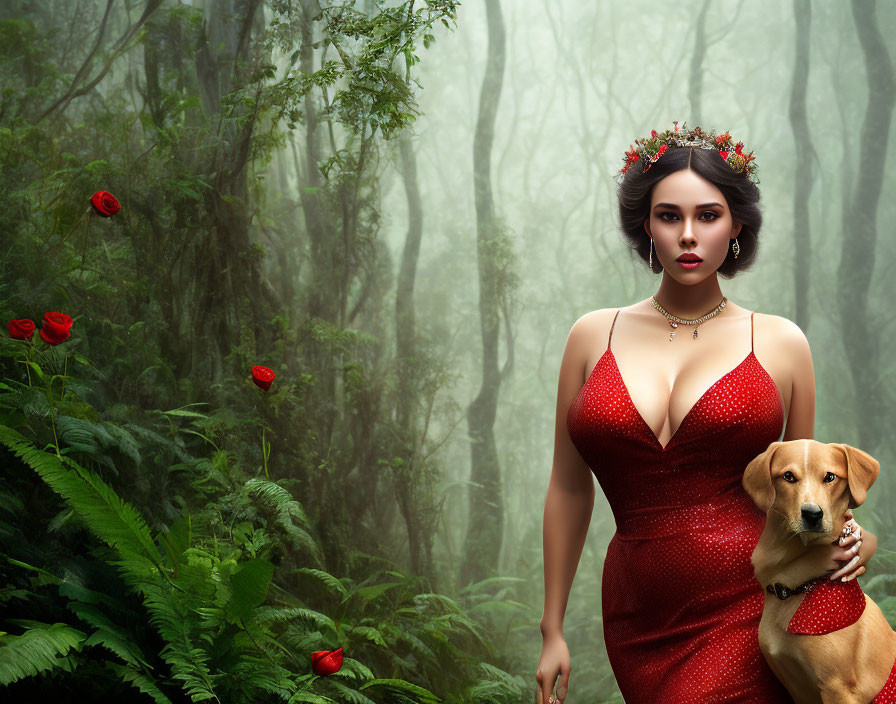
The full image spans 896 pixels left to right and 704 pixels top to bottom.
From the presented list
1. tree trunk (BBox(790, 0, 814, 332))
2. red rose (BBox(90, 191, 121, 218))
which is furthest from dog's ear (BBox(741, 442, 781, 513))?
tree trunk (BBox(790, 0, 814, 332))

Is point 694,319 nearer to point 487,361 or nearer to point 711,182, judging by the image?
point 711,182

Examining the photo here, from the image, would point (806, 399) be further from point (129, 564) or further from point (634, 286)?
point (634, 286)

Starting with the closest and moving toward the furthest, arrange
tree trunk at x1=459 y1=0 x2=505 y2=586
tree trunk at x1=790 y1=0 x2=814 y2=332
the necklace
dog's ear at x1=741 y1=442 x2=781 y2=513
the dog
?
the dog < dog's ear at x1=741 y1=442 x2=781 y2=513 < the necklace < tree trunk at x1=459 y1=0 x2=505 y2=586 < tree trunk at x1=790 y1=0 x2=814 y2=332

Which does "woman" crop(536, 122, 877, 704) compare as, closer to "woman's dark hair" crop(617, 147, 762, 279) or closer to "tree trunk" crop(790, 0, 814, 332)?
"woman's dark hair" crop(617, 147, 762, 279)

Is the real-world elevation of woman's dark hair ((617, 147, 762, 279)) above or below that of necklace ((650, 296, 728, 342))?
above

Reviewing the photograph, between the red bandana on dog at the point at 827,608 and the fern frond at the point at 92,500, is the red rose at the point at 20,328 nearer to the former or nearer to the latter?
the fern frond at the point at 92,500

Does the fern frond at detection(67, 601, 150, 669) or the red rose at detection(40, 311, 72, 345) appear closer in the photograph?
the fern frond at detection(67, 601, 150, 669)

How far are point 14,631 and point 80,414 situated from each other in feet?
3.62

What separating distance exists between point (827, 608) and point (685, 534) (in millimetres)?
511

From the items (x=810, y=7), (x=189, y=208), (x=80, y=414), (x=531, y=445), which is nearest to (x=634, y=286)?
(x=531, y=445)

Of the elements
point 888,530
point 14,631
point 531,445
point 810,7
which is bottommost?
point 888,530

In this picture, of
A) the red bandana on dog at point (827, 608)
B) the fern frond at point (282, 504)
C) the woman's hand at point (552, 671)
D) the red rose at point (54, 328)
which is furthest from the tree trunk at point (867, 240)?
the red rose at point (54, 328)

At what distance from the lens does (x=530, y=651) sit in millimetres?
8656

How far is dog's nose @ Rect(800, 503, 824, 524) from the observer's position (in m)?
1.60
